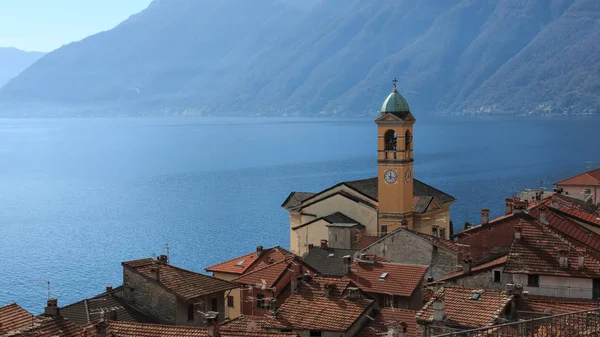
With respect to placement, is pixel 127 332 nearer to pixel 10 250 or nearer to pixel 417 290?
pixel 417 290

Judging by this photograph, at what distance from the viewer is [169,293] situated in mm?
29484

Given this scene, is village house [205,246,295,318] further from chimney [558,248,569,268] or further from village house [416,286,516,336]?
village house [416,286,516,336]

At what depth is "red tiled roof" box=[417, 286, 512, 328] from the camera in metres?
21.7

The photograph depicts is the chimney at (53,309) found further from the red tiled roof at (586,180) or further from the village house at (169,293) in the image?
the red tiled roof at (586,180)

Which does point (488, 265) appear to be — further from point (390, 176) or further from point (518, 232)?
point (390, 176)

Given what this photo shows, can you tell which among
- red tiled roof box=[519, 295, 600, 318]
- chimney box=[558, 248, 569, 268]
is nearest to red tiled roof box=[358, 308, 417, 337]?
red tiled roof box=[519, 295, 600, 318]

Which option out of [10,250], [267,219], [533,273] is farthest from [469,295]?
[267,219]

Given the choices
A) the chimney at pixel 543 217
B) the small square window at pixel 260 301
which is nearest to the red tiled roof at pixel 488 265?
the chimney at pixel 543 217

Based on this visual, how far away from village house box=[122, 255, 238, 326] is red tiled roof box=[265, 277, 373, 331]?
3889 millimetres

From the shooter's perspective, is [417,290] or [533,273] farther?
[417,290]

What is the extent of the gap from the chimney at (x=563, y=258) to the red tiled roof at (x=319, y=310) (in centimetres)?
647

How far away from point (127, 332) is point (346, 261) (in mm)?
13789

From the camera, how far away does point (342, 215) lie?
55.0m

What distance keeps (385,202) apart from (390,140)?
4216mm
